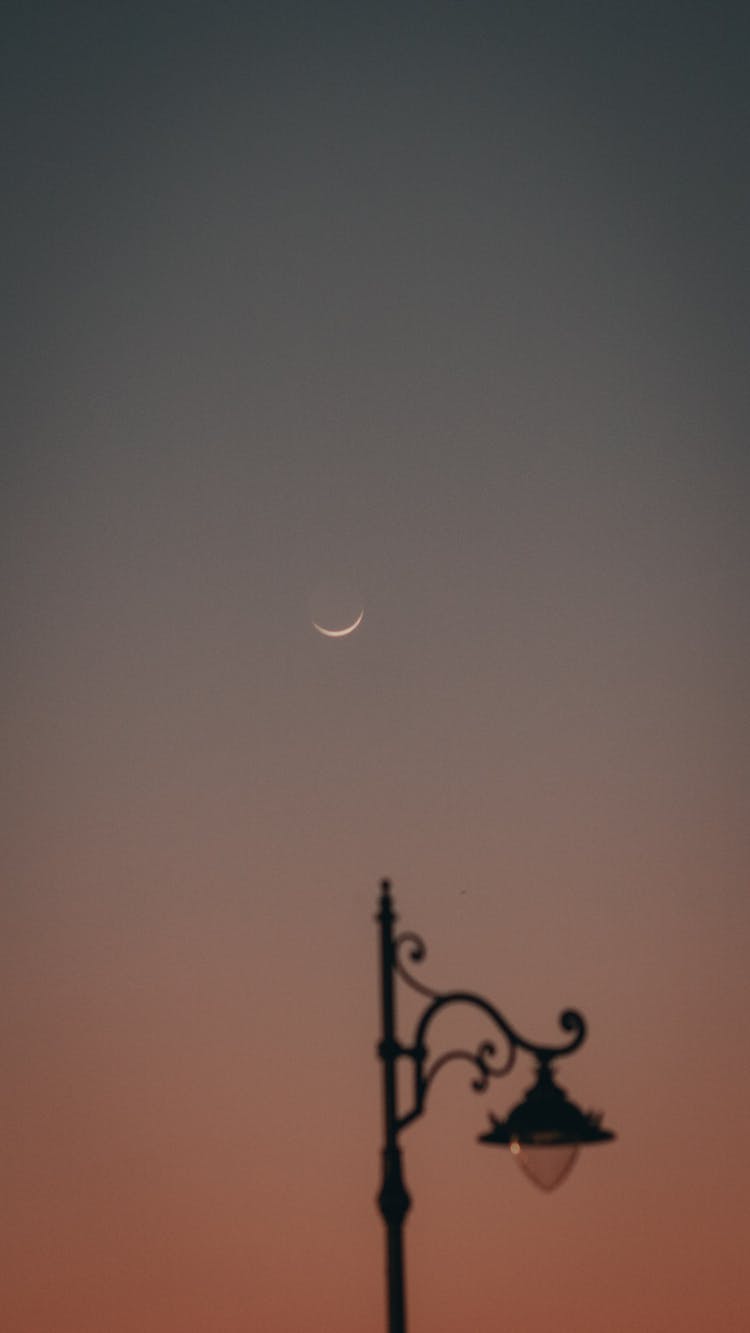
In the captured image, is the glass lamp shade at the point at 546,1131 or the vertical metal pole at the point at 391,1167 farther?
the glass lamp shade at the point at 546,1131

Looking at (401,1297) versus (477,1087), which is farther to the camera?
(477,1087)

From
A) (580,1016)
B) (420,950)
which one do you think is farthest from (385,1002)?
(580,1016)

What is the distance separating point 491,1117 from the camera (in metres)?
9.12

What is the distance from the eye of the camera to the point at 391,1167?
882 centimetres

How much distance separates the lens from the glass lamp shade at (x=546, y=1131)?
29.4 feet

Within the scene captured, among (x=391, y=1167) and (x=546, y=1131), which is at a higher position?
(x=546, y=1131)

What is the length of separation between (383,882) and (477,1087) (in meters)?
1.21

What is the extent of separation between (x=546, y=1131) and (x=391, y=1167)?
0.85 m

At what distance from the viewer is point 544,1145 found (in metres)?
9.00

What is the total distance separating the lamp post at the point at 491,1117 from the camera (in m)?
8.79

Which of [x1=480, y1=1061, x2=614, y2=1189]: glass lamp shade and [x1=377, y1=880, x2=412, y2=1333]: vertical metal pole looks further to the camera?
[x1=480, y1=1061, x2=614, y2=1189]: glass lamp shade

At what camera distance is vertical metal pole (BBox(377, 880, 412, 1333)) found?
8.51 m

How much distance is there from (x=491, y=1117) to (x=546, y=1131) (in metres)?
0.33

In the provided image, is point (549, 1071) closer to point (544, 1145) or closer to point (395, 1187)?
point (544, 1145)
